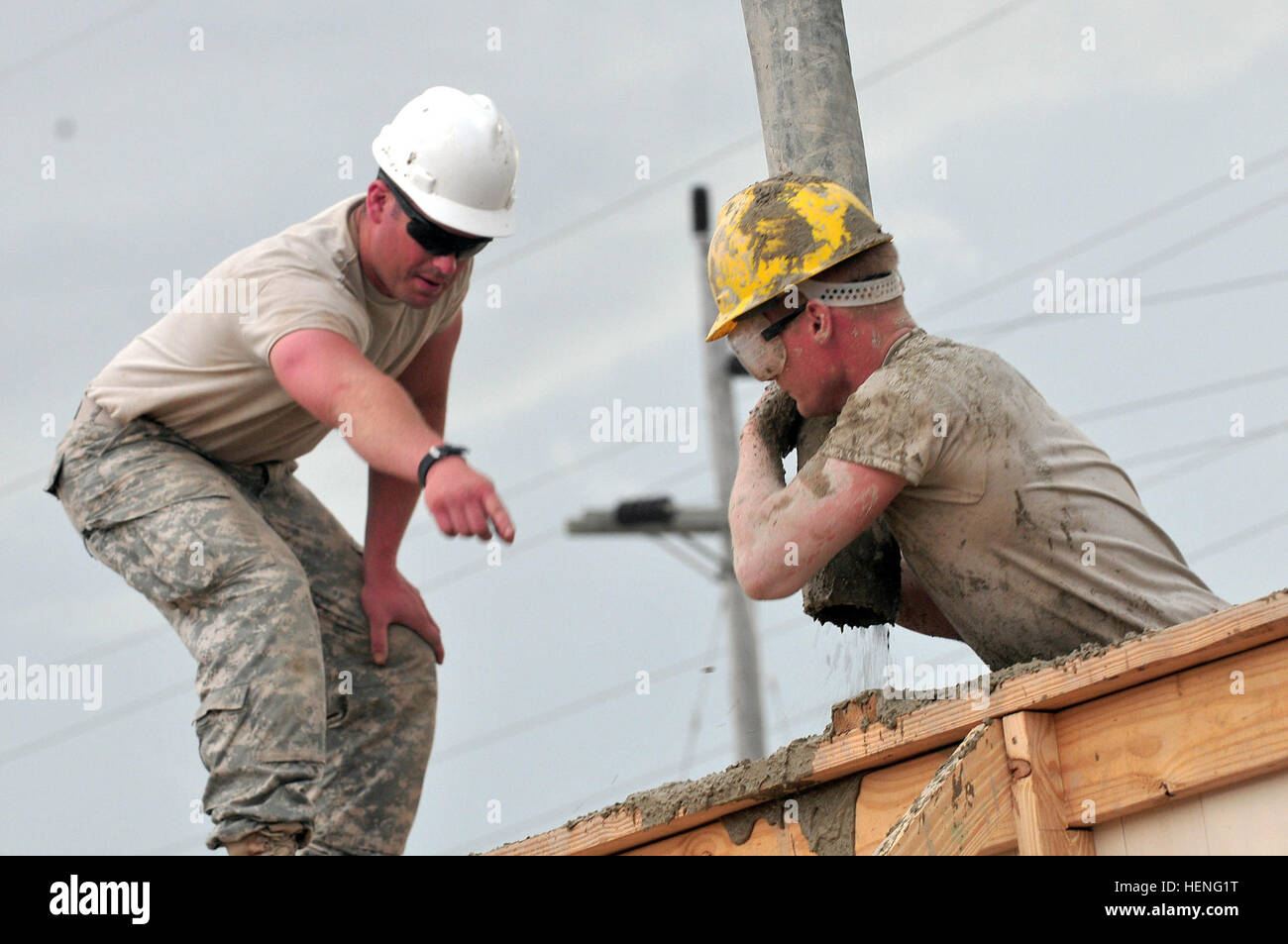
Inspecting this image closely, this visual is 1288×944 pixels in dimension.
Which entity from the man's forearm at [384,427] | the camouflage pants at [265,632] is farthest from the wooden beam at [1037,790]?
the camouflage pants at [265,632]

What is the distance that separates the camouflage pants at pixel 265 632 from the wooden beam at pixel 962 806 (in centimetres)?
191

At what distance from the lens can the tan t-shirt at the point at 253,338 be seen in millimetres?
4953

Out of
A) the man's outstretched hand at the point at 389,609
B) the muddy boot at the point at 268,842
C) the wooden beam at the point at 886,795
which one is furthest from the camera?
the man's outstretched hand at the point at 389,609

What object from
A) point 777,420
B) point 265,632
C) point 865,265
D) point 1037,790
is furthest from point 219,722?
point 1037,790

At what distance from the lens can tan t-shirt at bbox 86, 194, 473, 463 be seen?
4953mm

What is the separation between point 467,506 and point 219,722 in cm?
117

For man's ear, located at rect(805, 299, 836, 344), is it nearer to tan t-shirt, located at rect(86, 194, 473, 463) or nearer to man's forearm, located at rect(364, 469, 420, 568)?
tan t-shirt, located at rect(86, 194, 473, 463)

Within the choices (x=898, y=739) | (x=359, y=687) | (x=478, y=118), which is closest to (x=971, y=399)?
(x=898, y=739)

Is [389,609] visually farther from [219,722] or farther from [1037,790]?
[1037,790]

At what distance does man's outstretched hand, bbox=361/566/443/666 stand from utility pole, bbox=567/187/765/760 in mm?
7649

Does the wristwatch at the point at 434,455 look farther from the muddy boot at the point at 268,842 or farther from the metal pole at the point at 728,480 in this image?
the metal pole at the point at 728,480

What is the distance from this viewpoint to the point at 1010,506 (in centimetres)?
423

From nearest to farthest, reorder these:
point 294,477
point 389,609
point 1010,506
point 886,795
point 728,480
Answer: point 886,795 < point 1010,506 < point 389,609 < point 294,477 < point 728,480
